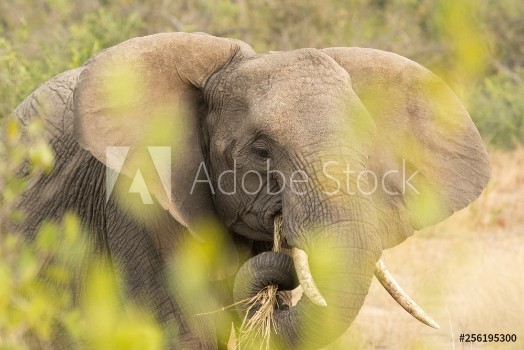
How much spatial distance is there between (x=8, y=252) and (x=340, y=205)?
6.65 ft

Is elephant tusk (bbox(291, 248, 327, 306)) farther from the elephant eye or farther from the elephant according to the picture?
the elephant eye

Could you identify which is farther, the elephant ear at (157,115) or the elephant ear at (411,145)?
the elephant ear at (411,145)

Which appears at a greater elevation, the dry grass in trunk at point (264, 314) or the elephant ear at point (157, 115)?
the elephant ear at point (157, 115)

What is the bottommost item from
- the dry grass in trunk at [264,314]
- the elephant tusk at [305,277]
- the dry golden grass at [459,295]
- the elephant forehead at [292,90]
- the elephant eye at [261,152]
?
the dry golden grass at [459,295]

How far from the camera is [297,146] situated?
11.5ft

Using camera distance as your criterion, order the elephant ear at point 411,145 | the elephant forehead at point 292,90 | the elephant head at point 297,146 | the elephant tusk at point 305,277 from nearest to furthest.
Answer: the elephant tusk at point 305,277, the elephant head at point 297,146, the elephant forehead at point 292,90, the elephant ear at point 411,145

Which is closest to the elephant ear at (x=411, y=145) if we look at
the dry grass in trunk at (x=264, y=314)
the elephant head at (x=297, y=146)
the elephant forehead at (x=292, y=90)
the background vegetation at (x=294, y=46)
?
the elephant head at (x=297, y=146)

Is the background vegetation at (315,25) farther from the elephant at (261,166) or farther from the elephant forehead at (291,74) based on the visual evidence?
the elephant forehead at (291,74)

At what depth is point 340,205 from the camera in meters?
3.31

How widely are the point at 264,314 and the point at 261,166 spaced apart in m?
0.48

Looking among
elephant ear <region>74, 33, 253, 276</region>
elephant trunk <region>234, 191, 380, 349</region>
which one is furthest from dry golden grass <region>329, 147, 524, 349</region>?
elephant ear <region>74, 33, 253, 276</region>

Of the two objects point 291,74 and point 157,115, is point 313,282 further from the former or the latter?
point 157,115

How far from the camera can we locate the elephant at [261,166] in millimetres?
3373

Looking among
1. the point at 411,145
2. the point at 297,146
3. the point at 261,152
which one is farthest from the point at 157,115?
the point at 411,145
